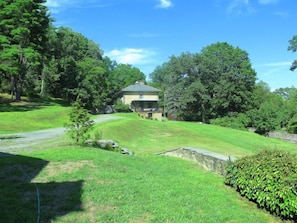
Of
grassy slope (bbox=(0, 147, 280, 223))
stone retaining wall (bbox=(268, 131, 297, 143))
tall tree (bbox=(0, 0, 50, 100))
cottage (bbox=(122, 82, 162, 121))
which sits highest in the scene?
tall tree (bbox=(0, 0, 50, 100))

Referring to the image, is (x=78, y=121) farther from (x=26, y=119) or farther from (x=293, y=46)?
(x=293, y=46)

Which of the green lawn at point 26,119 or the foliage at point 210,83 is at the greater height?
the foliage at point 210,83

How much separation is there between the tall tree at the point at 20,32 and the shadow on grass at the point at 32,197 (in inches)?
1069

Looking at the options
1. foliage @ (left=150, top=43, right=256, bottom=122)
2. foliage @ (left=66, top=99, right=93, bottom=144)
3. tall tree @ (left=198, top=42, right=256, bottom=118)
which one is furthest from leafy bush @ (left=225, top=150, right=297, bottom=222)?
tall tree @ (left=198, top=42, right=256, bottom=118)

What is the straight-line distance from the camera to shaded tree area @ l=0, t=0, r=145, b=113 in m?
33.9

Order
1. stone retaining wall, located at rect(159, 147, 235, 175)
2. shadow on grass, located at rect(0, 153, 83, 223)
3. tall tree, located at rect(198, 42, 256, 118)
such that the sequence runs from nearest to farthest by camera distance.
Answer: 1. shadow on grass, located at rect(0, 153, 83, 223)
2. stone retaining wall, located at rect(159, 147, 235, 175)
3. tall tree, located at rect(198, 42, 256, 118)

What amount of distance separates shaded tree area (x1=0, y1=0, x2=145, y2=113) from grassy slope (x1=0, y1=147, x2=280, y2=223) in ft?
88.9

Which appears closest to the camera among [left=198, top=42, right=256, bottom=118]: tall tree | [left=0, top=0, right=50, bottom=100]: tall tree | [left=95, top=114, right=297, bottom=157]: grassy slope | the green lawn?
[left=95, top=114, right=297, bottom=157]: grassy slope

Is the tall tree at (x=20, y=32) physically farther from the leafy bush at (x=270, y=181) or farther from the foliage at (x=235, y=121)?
the foliage at (x=235, y=121)

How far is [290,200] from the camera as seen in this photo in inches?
215

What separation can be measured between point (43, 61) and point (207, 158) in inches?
1460

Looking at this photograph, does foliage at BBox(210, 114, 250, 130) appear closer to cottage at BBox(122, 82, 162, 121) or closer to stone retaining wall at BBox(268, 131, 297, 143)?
stone retaining wall at BBox(268, 131, 297, 143)

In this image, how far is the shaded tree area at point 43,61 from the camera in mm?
33938

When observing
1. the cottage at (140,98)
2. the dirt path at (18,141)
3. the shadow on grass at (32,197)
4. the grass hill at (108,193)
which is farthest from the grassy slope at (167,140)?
the cottage at (140,98)
